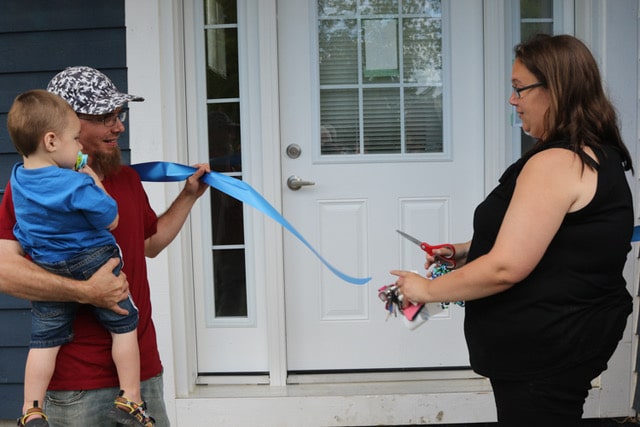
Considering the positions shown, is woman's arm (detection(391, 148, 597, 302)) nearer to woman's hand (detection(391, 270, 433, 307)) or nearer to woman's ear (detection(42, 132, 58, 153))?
woman's hand (detection(391, 270, 433, 307))

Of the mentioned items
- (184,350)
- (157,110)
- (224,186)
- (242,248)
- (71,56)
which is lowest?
(184,350)

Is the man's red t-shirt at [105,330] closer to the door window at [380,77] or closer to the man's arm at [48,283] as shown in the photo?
the man's arm at [48,283]

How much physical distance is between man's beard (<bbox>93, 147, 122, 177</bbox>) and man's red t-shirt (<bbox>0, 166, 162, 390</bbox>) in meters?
0.03

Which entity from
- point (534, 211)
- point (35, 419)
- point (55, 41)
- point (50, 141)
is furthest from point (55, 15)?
point (534, 211)

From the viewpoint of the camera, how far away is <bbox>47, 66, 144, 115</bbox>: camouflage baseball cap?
1.78 m

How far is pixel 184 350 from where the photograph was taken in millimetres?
3287

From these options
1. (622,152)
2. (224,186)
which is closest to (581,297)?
(622,152)

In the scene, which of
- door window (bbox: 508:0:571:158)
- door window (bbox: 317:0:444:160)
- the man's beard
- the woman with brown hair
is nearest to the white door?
door window (bbox: 317:0:444:160)

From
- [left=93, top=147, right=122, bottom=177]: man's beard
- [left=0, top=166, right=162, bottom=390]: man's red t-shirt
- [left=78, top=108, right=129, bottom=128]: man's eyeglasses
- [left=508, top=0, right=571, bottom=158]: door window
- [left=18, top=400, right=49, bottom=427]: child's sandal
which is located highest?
[left=508, top=0, right=571, bottom=158]: door window

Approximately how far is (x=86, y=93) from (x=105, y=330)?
0.63 metres

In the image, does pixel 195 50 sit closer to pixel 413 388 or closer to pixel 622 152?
pixel 413 388

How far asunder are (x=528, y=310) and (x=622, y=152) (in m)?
0.45

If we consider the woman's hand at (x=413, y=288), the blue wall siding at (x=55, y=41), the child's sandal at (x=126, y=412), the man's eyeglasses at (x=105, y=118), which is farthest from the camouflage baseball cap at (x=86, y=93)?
the blue wall siding at (x=55, y=41)

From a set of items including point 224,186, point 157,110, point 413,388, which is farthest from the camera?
point 413,388
